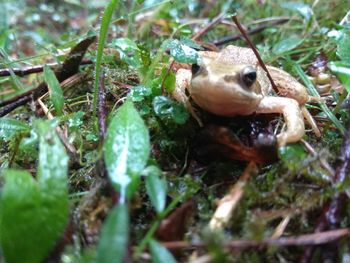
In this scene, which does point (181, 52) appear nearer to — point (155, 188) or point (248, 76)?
point (248, 76)

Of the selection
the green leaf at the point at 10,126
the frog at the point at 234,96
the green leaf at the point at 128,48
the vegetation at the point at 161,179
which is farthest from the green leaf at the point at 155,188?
the green leaf at the point at 128,48

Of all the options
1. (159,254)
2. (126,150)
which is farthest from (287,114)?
(159,254)

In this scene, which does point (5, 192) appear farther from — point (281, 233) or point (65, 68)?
point (65, 68)

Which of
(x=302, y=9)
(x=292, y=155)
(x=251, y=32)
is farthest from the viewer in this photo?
(x=251, y=32)

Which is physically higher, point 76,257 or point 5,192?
point 5,192

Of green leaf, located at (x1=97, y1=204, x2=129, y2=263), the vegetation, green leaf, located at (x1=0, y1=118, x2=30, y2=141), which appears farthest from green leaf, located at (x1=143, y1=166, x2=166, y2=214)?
green leaf, located at (x1=0, y1=118, x2=30, y2=141)

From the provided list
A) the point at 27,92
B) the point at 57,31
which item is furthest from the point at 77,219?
the point at 57,31

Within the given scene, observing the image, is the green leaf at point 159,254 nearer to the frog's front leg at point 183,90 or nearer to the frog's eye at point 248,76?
the frog's front leg at point 183,90
